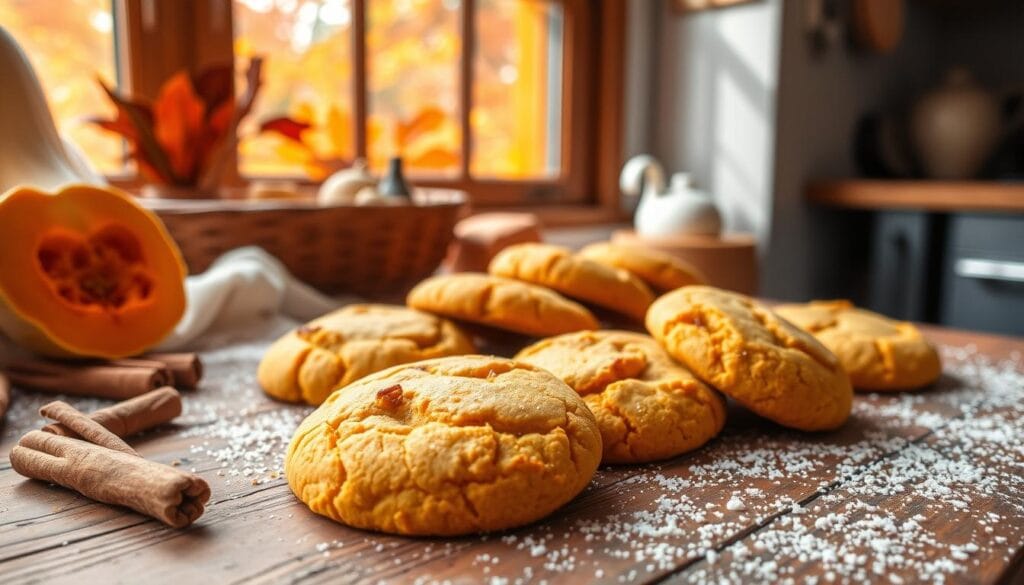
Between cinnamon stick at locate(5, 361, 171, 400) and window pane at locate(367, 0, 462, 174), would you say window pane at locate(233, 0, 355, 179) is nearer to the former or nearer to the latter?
window pane at locate(367, 0, 462, 174)

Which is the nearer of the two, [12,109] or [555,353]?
[555,353]

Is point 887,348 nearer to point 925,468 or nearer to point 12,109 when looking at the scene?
point 925,468

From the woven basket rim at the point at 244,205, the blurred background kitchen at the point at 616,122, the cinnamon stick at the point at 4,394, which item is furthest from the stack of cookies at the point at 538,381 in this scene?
the blurred background kitchen at the point at 616,122

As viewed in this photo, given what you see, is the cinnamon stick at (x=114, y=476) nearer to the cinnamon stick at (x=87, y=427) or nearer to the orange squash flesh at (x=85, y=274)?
the cinnamon stick at (x=87, y=427)

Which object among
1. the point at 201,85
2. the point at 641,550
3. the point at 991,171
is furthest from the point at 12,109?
the point at 991,171

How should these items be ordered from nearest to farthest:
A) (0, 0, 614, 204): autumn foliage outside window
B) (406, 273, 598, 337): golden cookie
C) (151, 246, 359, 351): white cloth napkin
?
(406, 273, 598, 337): golden cookie → (151, 246, 359, 351): white cloth napkin → (0, 0, 614, 204): autumn foliage outside window

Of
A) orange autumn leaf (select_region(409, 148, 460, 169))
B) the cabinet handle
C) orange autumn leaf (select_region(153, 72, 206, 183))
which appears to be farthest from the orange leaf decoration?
the cabinet handle
